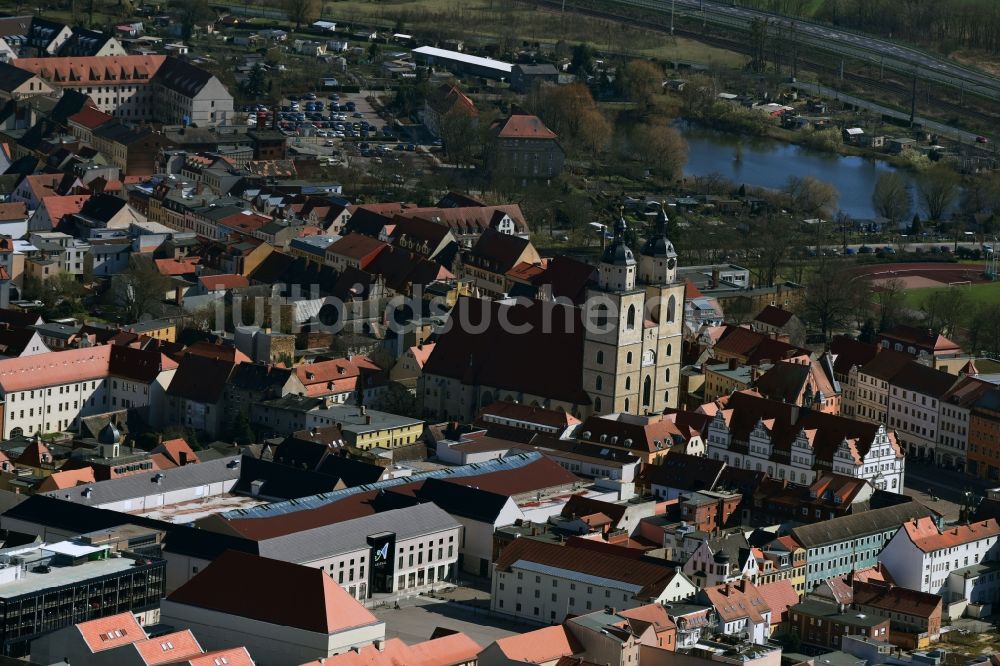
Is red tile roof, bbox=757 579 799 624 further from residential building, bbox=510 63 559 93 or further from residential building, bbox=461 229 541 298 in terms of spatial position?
residential building, bbox=510 63 559 93

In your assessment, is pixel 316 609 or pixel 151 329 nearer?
pixel 316 609

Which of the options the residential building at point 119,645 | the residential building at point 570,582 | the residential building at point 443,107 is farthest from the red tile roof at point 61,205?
the residential building at point 119,645

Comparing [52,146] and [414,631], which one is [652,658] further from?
[52,146]

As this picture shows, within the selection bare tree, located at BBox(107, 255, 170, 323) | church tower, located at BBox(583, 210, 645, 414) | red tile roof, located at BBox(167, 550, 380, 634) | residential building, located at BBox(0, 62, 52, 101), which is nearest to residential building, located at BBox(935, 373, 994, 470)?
church tower, located at BBox(583, 210, 645, 414)

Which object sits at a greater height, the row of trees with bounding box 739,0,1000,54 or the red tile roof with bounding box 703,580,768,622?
the red tile roof with bounding box 703,580,768,622

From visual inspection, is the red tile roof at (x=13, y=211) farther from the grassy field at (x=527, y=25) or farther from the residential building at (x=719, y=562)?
the grassy field at (x=527, y=25)

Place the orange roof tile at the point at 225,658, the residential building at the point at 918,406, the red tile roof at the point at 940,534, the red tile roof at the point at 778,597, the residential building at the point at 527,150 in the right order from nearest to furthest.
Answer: the orange roof tile at the point at 225,658, the red tile roof at the point at 778,597, the red tile roof at the point at 940,534, the residential building at the point at 918,406, the residential building at the point at 527,150

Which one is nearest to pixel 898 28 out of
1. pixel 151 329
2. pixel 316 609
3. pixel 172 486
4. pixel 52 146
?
pixel 52 146
